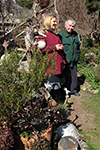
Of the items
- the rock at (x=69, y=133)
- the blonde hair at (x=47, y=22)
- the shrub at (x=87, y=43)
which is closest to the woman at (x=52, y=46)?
the blonde hair at (x=47, y=22)

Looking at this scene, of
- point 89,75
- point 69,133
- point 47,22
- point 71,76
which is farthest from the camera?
point 89,75

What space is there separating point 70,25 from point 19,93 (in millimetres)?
2544

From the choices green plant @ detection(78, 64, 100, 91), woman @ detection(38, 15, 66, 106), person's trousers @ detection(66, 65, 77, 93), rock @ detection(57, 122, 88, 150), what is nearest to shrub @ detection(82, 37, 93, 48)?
green plant @ detection(78, 64, 100, 91)

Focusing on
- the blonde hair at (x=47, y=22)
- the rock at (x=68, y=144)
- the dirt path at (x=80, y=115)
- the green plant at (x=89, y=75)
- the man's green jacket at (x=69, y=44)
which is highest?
the blonde hair at (x=47, y=22)

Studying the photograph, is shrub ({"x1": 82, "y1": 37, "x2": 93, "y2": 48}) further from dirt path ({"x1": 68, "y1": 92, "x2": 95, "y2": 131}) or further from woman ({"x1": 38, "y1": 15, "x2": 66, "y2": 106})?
woman ({"x1": 38, "y1": 15, "x2": 66, "y2": 106})

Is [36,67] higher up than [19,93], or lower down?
higher up

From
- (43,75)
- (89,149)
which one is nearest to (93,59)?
(89,149)

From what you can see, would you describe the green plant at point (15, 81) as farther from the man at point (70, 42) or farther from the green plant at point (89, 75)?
the green plant at point (89, 75)

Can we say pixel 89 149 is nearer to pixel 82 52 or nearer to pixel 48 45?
pixel 48 45

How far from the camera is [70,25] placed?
13.5 ft

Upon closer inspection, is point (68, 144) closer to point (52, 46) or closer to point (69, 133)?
point (69, 133)

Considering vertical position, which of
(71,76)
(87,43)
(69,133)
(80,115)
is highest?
(87,43)

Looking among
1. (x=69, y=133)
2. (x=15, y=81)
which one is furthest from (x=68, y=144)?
(x=15, y=81)

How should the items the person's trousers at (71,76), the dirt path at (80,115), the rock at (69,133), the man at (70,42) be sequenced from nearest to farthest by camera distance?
the rock at (69,133)
the dirt path at (80,115)
the man at (70,42)
the person's trousers at (71,76)
